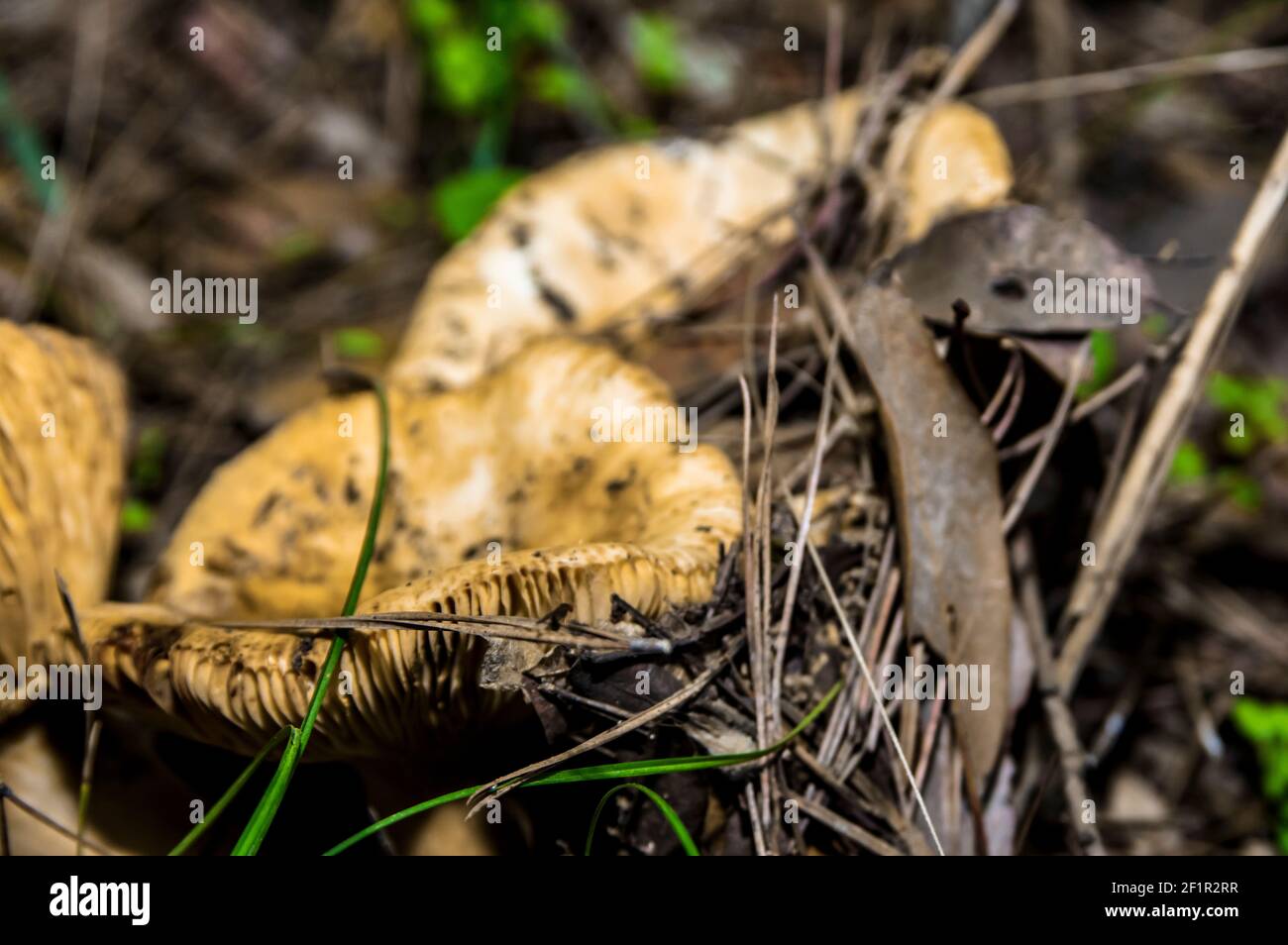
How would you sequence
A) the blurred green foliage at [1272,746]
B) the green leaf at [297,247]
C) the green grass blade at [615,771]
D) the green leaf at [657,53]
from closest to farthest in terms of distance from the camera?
the green grass blade at [615,771] → the blurred green foliage at [1272,746] → the green leaf at [297,247] → the green leaf at [657,53]

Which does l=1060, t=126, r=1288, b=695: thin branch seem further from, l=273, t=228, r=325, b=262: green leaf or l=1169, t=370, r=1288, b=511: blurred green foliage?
l=273, t=228, r=325, b=262: green leaf

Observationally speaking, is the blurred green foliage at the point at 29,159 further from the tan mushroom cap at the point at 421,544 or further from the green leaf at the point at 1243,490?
the green leaf at the point at 1243,490

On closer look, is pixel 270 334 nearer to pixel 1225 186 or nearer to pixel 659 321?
pixel 659 321

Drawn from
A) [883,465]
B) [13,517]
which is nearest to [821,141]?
[883,465]

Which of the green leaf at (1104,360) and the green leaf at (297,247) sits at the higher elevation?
the green leaf at (297,247)

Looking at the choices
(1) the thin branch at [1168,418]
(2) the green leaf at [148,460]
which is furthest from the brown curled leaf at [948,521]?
(2) the green leaf at [148,460]

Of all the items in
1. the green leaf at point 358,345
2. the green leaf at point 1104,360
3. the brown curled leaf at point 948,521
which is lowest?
the brown curled leaf at point 948,521

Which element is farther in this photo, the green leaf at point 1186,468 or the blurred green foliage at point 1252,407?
the blurred green foliage at point 1252,407
